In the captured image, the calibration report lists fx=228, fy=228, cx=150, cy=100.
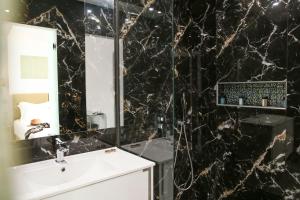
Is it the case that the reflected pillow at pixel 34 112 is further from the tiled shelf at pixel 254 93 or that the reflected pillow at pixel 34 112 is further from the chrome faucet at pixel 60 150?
the tiled shelf at pixel 254 93

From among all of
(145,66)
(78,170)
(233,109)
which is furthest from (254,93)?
(78,170)

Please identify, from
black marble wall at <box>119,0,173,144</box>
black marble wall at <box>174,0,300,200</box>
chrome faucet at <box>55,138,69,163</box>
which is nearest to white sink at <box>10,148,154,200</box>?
chrome faucet at <box>55,138,69,163</box>

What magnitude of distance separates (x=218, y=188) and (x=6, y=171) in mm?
2358

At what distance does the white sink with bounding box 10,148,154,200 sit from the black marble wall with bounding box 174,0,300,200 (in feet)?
1.84

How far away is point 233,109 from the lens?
2223mm

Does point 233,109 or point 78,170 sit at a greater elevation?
point 233,109

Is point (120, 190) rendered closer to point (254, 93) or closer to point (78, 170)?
point (78, 170)

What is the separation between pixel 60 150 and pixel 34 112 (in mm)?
340

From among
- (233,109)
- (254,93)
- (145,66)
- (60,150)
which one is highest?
(145,66)

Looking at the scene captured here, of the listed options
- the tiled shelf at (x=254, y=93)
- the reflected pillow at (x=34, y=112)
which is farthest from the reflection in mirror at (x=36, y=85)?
the tiled shelf at (x=254, y=93)

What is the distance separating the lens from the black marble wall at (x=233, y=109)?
6.03 ft

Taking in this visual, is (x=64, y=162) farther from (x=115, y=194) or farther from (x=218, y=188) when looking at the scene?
(x=218, y=188)

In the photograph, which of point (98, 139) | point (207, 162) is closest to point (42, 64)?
point (98, 139)

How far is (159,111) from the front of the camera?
210 centimetres
